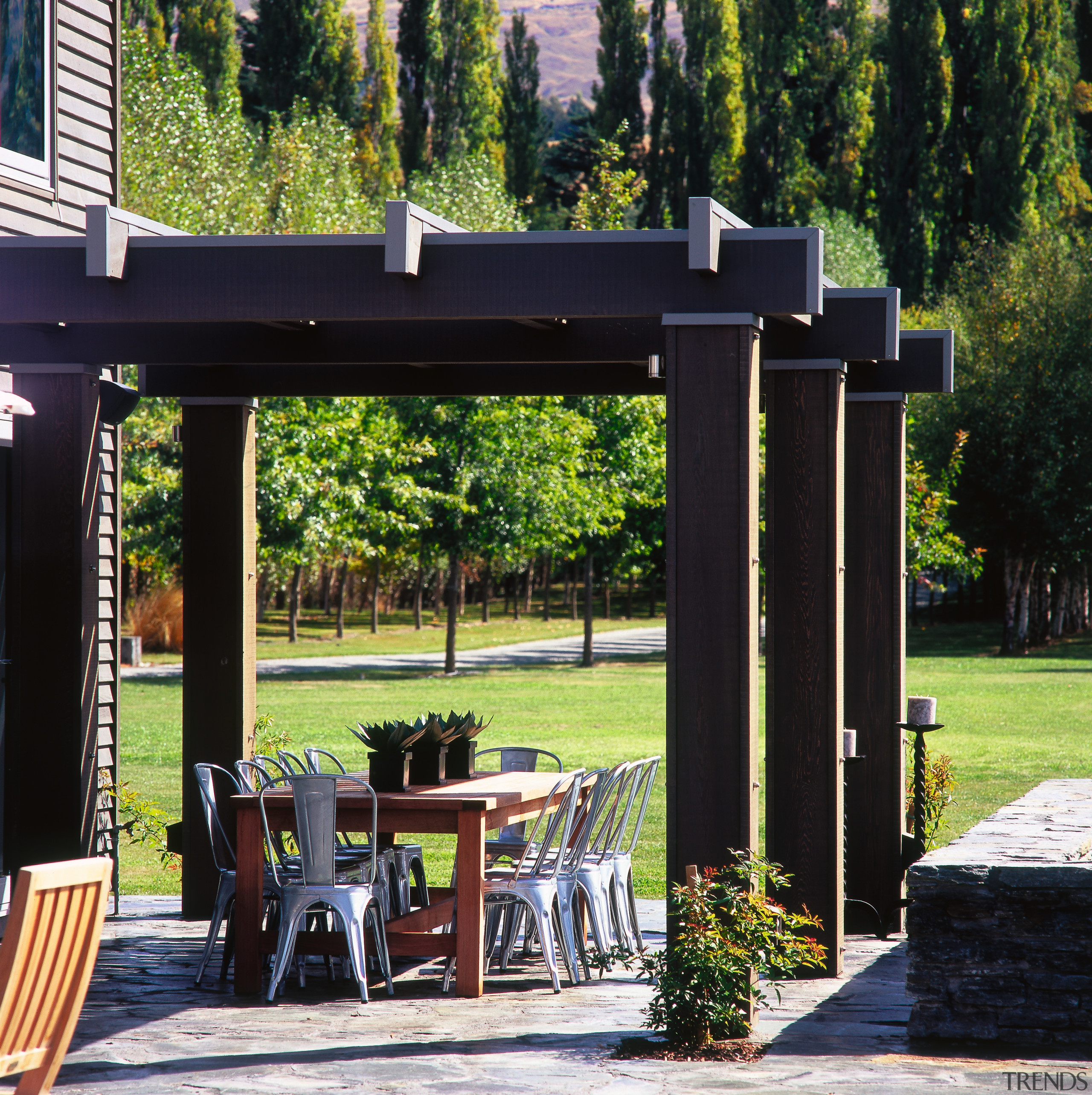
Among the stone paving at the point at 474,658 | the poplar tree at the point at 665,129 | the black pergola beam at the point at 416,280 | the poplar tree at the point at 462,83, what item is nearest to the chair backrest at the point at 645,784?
the black pergola beam at the point at 416,280

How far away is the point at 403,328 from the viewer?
6.30 metres

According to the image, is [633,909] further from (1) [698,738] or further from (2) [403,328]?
(2) [403,328]

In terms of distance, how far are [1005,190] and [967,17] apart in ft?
15.8

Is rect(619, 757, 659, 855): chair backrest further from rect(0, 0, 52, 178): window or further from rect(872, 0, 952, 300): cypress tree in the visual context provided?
rect(872, 0, 952, 300): cypress tree

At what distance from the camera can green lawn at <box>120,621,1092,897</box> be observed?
38.3 ft

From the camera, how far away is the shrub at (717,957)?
4.59 meters

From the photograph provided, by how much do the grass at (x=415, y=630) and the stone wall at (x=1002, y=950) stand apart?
24.2 meters

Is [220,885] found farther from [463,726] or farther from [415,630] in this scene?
[415,630]

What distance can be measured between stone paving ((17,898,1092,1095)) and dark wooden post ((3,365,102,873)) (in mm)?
721

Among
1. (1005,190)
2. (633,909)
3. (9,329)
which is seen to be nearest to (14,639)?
(9,329)

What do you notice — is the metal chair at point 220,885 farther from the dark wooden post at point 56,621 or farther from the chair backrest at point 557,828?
the chair backrest at point 557,828

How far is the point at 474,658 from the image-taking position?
30656mm

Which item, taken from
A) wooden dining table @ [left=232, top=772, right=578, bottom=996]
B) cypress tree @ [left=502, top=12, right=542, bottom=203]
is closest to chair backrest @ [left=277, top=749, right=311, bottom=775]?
wooden dining table @ [left=232, top=772, right=578, bottom=996]
